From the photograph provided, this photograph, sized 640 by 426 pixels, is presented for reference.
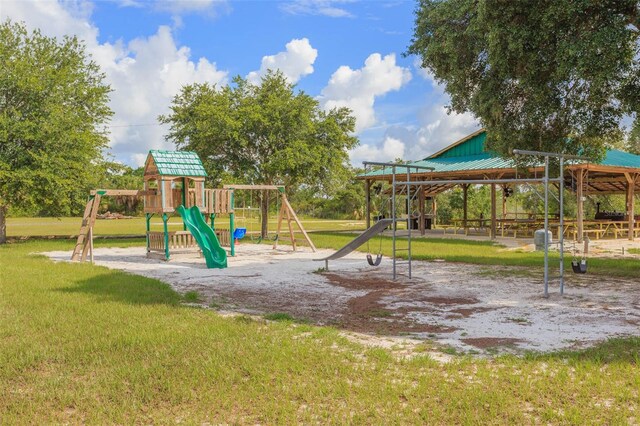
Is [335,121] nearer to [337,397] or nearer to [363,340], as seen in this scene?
[363,340]

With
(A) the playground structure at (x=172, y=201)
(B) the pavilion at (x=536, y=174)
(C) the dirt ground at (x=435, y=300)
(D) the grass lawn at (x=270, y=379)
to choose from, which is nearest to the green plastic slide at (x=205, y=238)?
(A) the playground structure at (x=172, y=201)

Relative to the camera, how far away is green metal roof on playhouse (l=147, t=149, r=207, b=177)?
1789 cm

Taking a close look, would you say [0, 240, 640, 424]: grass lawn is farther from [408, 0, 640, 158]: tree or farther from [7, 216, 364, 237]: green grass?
[7, 216, 364, 237]: green grass

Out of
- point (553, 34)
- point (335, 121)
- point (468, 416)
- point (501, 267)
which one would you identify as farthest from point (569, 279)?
point (335, 121)

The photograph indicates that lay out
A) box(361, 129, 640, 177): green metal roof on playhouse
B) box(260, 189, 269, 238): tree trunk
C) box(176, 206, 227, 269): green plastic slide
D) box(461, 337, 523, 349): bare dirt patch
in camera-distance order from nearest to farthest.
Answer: box(461, 337, 523, 349): bare dirt patch
box(176, 206, 227, 269): green plastic slide
box(361, 129, 640, 177): green metal roof on playhouse
box(260, 189, 269, 238): tree trunk

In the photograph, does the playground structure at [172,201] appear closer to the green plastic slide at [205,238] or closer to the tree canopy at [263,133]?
the green plastic slide at [205,238]

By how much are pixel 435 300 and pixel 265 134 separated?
19.4 m

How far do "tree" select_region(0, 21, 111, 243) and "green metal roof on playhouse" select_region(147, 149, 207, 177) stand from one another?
7.42 m

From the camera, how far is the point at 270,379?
5.31 meters

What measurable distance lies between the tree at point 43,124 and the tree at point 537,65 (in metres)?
17.2

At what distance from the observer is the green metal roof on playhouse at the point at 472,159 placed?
79.3 ft

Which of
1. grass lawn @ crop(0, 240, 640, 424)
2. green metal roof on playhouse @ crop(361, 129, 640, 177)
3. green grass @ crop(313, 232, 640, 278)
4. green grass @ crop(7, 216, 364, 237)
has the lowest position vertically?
grass lawn @ crop(0, 240, 640, 424)

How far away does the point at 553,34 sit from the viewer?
1094 centimetres

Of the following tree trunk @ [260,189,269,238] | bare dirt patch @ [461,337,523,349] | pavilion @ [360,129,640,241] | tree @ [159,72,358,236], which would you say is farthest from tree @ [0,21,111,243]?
bare dirt patch @ [461,337,523,349]
